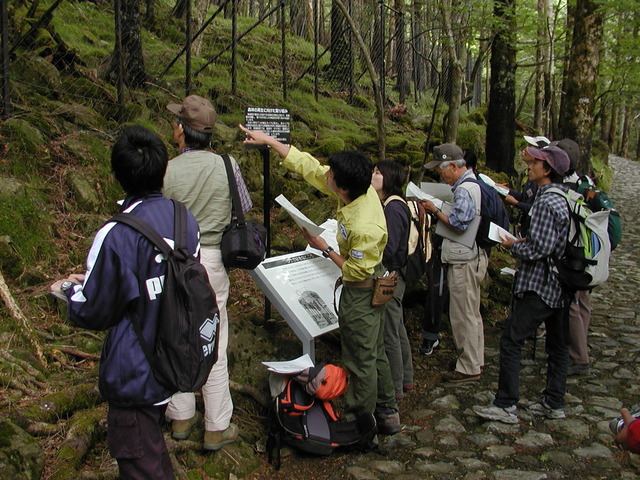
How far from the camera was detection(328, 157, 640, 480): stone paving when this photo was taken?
3.95 meters

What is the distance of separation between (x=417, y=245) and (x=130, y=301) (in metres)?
3.31

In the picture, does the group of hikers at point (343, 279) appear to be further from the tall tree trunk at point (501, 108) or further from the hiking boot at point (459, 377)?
the tall tree trunk at point (501, 108)

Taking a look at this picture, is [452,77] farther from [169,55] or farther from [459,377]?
[169,55]

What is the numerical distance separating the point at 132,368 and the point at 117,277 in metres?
0.43

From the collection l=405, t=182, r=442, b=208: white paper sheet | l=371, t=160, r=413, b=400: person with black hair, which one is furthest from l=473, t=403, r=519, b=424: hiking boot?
Answer: l=405, t=182, r=442, b=208: white paper sheet

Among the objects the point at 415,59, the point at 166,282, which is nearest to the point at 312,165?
the point at 166,282

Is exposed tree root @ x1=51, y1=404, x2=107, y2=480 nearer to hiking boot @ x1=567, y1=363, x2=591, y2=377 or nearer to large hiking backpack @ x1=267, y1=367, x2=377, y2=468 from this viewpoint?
large hiking backpack @ x1=267, y1=367, x2=377, y2=468

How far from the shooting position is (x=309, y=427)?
3.95 metres

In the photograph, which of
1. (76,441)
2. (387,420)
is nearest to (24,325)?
(76,441)

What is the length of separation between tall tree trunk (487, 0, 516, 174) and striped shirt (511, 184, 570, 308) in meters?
7.33

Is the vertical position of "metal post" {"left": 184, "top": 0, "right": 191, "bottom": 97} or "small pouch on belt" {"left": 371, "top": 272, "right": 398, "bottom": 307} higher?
"metal post" {"left": 184, "top": 0, "right": 191, "bottom": 97}

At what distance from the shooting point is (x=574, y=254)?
4.29 m

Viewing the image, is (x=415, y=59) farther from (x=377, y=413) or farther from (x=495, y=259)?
(x=377, y=413)

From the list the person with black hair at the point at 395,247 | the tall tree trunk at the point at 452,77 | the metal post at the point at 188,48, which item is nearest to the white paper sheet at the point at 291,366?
the person with black hair at the point at 395,247
